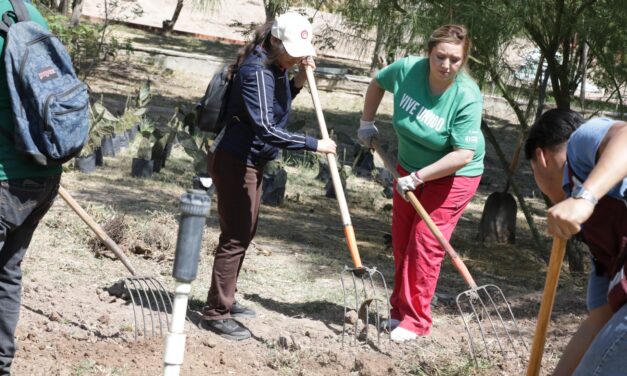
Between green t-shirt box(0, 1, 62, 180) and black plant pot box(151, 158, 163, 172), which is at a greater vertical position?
green t-shirt box(0, 1, 62, 180)

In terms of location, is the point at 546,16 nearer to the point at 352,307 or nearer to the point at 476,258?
the point at 476,258

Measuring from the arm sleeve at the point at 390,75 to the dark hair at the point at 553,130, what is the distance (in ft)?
7.23

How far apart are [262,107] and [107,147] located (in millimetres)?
5645

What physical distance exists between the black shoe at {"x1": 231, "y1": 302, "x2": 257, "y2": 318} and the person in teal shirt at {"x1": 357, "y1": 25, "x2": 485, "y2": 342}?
76cm

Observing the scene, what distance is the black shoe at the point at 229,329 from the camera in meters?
5.09

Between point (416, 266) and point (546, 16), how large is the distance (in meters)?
3.21

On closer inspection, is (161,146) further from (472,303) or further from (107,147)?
(472,303)

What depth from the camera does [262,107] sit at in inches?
185

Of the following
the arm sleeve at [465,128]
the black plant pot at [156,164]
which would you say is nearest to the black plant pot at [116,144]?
the black plant pot at [156,164]

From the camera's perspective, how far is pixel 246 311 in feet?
18.0

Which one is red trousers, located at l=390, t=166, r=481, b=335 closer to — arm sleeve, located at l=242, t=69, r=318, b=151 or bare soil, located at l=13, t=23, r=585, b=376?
bare soil, located at l=13, t=23, r=585, b=376

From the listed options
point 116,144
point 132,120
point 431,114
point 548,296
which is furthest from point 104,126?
point 548,296

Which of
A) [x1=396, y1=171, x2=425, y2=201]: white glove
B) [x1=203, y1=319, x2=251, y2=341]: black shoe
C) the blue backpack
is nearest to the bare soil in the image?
[x1=203, y1=319, x2=251, y2=341]: black shoe

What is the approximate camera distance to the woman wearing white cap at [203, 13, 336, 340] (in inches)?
185
